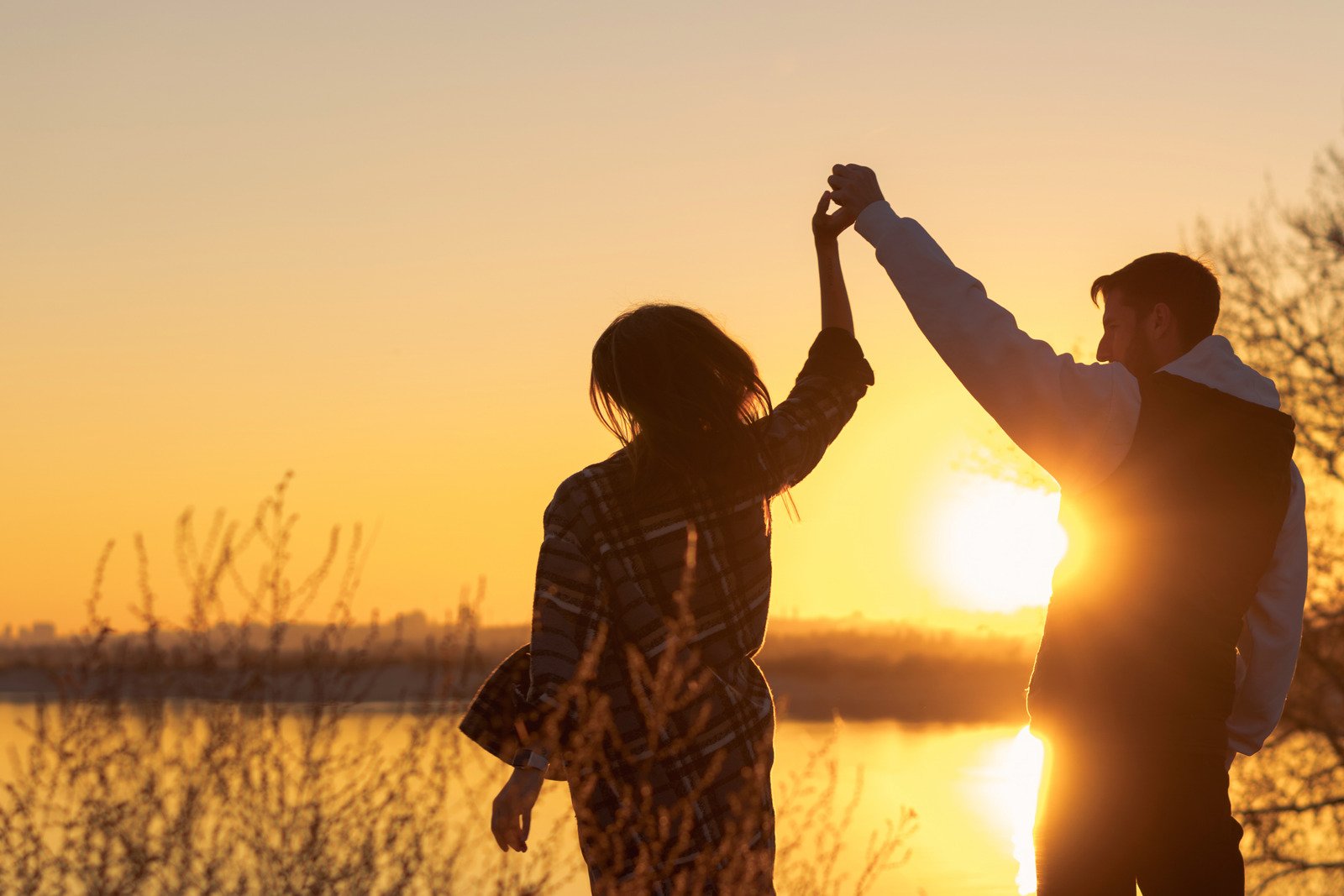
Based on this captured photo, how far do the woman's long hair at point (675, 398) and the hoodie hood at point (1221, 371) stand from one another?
0.76 metres

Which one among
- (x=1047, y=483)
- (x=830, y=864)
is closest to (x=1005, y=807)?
(x=1047, y=483)

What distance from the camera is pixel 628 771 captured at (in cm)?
246

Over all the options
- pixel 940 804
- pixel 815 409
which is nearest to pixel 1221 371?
pixel 815 409

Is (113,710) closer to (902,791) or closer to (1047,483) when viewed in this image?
(1047,483)

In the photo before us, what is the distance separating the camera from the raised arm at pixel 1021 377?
1896 mm

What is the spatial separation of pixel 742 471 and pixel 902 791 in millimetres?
40052

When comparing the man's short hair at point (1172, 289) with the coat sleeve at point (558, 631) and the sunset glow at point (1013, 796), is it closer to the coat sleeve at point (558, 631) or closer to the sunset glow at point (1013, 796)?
the coat sleeve at point (558, 631)

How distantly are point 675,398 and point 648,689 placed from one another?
20.8 inches

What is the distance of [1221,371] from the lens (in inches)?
82.7

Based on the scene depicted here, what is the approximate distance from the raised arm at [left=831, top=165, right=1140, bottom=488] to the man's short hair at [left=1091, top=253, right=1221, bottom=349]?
278 mm

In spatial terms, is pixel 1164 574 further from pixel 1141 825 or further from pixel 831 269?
pixel 831 269

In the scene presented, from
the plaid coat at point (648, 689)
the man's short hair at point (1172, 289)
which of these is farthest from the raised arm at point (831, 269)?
the man's short hair at point (1172, 289)

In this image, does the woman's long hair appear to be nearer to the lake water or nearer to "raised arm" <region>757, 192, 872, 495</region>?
"raised arm" <region>757, 192, 872, 495</region>

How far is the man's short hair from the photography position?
2.20 meters
